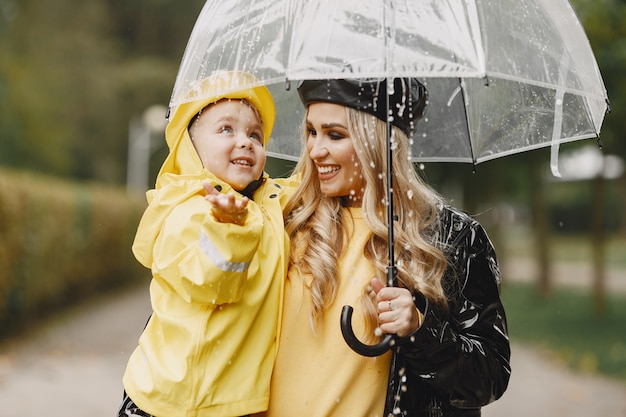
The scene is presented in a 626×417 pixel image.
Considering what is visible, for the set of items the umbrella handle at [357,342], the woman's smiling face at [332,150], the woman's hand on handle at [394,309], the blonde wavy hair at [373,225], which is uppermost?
the woman's smiling face at [332,150]

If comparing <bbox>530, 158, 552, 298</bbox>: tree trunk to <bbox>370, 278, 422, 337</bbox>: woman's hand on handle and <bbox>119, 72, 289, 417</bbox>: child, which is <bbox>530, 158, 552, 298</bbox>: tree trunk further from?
<bbox>370, 278, 422, 337</bbox>: woman's hand on handle

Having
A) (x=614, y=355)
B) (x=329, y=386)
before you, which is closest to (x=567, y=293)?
(x=614, y=355)

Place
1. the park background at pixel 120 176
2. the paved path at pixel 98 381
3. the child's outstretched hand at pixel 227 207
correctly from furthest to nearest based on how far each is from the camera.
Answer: the park background at pixel 120 176 < the paved path at pixel 98 381 < the child's outstretched hand at pixel 227 207

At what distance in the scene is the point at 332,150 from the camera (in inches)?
121

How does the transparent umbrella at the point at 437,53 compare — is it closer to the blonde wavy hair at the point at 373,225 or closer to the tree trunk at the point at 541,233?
the blonde wavy hair at the point at 373,225

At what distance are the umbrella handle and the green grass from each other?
9.37m

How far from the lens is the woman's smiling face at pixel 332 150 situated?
3068 mm

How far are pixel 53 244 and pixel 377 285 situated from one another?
13.8 m

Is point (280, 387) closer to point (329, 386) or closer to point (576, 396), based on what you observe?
point (329, 386)

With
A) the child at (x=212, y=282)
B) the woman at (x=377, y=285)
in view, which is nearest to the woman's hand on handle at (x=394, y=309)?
the woman at (x=377, y=285)

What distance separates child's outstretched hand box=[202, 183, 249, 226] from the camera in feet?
8.47

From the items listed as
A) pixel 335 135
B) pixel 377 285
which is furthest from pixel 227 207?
pixel 335 135

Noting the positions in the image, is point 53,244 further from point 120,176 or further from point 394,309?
point 120,176

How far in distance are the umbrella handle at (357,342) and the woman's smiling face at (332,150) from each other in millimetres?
588
